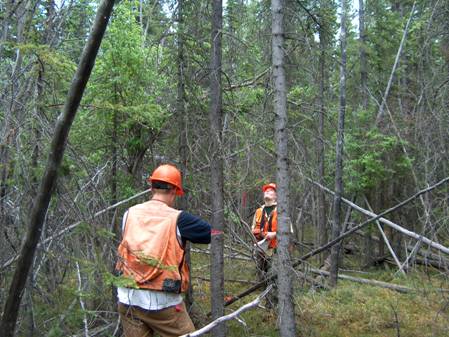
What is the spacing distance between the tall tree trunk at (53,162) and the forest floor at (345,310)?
4620 mm

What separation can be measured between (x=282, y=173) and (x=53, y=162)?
4365 millimetres

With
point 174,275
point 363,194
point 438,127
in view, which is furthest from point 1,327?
point 363,194

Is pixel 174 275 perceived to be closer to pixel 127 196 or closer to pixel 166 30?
pixel 127 196

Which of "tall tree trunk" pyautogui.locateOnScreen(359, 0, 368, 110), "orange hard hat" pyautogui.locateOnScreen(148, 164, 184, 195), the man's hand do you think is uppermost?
"tall tree trunk" pyautogui.locateOnScreen(359, 0, 368, 110)

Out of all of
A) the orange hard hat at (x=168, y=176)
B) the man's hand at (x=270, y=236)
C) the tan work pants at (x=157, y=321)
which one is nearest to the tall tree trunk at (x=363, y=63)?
the man's hand at (x=270, y=236)

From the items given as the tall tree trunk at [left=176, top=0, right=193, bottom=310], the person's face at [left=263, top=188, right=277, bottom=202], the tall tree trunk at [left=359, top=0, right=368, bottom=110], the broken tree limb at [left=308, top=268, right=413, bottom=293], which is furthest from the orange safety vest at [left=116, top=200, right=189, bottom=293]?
the tall tree trunk at [left=359, top=0, right=368, bottom=110]

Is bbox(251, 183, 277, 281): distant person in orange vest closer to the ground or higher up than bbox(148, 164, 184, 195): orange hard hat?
closer to the ground

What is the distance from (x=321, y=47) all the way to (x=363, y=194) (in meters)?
9.24

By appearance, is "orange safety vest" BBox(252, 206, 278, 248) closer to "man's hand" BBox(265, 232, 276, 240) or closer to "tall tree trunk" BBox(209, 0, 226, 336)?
"man's hand" BBox(265, 232, 276, 240)

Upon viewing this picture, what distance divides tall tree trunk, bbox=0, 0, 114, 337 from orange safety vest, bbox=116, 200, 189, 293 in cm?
170

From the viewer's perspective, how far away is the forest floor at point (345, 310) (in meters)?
7.79

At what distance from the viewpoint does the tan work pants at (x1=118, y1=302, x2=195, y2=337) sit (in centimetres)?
430

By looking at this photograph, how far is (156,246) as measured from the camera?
4.02 meters

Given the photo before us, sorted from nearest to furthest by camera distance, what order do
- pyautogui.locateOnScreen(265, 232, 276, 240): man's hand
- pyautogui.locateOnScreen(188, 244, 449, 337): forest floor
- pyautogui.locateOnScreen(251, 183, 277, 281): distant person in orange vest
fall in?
pyautogui.locateOnScreen(188, 244, 449, 337): forest floor
pyautogui.locateOnScreen(265, 232, 276, 240): man's hand
pyautogui.locateOnScreen(251, 183, 277, 281): distant person in orange vest
